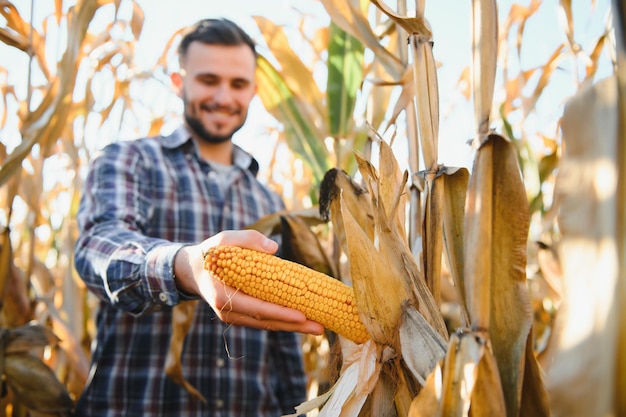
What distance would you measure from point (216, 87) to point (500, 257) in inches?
50.5

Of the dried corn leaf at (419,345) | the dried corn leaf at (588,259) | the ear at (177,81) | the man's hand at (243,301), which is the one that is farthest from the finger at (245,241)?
the ear at (177,81)

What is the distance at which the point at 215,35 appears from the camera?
167 cm

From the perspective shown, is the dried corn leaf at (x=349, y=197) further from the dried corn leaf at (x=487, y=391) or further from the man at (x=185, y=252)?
the dried corn leaf at (x=487, y=391)

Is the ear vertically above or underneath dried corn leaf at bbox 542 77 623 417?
above

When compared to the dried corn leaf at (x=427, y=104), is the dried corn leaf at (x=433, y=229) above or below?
below

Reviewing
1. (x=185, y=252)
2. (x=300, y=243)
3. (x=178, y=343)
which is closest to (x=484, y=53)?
(x=185, y=252)

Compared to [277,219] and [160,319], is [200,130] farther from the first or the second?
[160,319]

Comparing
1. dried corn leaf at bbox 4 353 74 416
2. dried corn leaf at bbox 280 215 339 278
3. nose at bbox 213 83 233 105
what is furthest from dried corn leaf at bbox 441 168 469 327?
dried corn leaf at bbox 4 353 74 416

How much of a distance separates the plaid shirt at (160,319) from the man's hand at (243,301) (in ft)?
1.11

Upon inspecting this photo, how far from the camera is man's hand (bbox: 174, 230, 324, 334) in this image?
2.64 feet

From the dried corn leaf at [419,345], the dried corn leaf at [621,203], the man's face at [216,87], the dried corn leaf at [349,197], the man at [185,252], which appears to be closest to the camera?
the dried corn leaf at [621,203]

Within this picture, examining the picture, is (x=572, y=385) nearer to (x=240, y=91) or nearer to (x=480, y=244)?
(x=480, y=244)

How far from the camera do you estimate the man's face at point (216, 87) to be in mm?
1661

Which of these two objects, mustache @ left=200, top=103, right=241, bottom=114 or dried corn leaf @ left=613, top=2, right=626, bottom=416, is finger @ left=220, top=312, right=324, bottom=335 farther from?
mustache @ left=200, top=103, right=241, bottom=114
